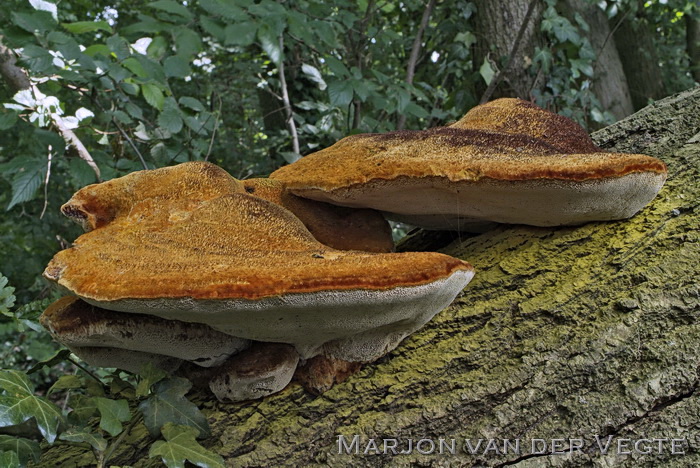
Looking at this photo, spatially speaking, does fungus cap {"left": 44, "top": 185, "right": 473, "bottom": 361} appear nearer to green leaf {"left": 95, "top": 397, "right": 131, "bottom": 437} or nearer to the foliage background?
green leaf {"left": 95, "top": 397, "right": 131, "bottom": 437}

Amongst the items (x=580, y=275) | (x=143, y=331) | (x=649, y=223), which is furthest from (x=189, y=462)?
(x=649, y=223)

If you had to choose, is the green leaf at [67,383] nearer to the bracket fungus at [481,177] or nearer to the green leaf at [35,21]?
the bracket fungus at [481,177]

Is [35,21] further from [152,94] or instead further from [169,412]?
[169,412]

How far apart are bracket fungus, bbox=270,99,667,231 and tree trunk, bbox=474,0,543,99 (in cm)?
285

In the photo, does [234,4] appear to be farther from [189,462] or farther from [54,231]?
[54,231]

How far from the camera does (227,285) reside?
1035 millimetres

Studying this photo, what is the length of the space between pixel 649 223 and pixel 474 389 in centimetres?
76

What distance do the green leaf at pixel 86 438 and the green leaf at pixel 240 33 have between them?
2349 mm

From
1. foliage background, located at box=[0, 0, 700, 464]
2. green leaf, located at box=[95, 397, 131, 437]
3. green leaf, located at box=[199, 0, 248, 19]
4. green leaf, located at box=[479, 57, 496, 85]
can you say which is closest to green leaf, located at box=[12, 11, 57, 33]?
foliage background, located at box=[0, 0, 700, 464]

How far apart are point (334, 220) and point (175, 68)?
6.55ft

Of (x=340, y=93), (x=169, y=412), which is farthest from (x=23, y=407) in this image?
(x=340, y=93)

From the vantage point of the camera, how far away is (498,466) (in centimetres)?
128

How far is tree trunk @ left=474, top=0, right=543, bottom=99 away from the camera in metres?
4.37

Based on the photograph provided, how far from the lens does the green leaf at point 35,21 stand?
2.73m
